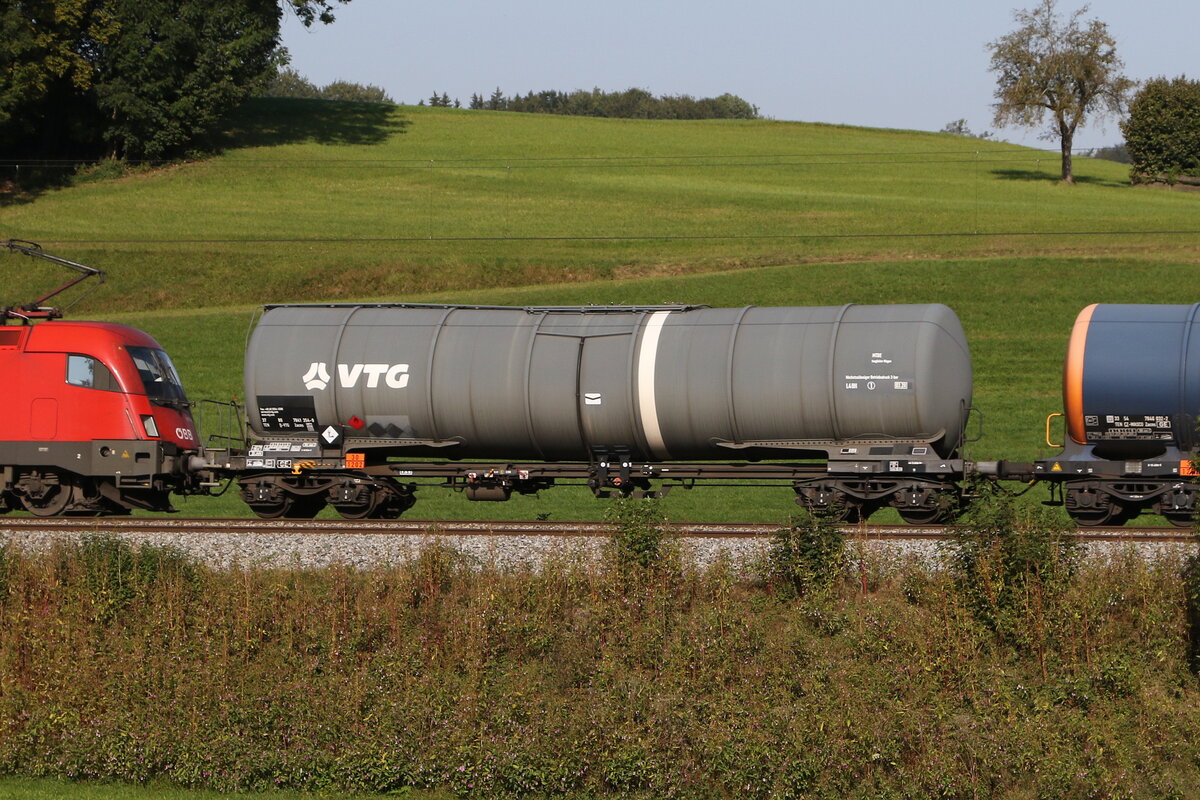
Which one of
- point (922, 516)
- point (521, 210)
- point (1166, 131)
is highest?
point (1166, 131)

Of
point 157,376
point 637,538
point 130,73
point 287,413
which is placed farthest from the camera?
point 130,73

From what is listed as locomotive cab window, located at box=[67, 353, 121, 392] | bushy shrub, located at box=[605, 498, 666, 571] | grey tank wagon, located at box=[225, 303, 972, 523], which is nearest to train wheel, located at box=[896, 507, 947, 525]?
grey tank wagon, located at box=[225, 303, 972, 523]

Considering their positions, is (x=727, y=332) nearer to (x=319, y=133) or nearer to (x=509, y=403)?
(x=509, y=403)

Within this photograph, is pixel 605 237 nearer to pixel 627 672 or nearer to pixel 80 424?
pixel 80 424

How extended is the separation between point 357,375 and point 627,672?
8.47 m

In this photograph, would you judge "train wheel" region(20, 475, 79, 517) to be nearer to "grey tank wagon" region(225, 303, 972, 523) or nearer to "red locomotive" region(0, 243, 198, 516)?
"red locomotive" region(0, 243, 198, 516)

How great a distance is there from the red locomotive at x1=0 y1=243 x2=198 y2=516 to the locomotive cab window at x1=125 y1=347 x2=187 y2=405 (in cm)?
3

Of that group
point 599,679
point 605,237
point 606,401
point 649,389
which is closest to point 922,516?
point 649,389

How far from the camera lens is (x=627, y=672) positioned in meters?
15.2

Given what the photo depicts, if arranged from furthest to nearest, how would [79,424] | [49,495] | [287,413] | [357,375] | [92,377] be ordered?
1. [49,495]
2. [92,377]
3. [79,424]
4. [287,413]
5. [357,375]

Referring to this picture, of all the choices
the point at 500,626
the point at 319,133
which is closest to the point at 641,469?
the point at 500,626

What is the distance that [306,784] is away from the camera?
1409cm

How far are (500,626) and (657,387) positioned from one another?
597 centimetres

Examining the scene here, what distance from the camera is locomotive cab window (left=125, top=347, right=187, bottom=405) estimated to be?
22.6m
